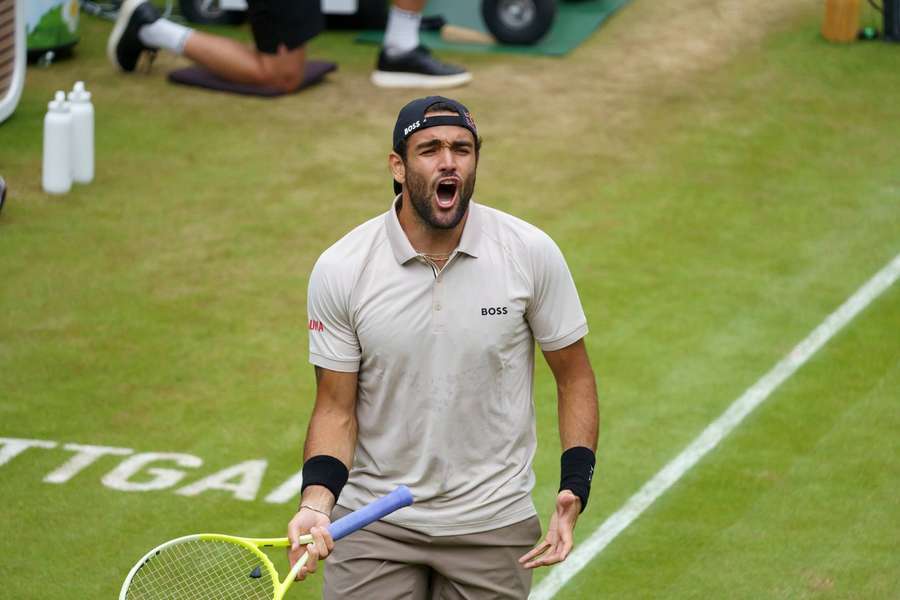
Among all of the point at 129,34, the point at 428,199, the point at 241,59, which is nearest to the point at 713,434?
the point at 428,199

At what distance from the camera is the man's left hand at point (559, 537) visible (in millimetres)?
4609

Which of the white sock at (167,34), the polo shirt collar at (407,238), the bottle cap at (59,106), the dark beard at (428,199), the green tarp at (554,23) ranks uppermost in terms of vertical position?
the dark beard at (428,199)

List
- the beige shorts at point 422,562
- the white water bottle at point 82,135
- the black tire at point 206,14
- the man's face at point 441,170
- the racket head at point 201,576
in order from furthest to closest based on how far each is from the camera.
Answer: the black tire at point 206,14
the white water bottle at point 82,135
the racket head at point 201,576
the beige shorts at point 422,562
the man's face at point 441,170

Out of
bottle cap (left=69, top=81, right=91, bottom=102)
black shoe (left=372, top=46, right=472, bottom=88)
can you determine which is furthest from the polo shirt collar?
black shoe (left=372, top=46, right=472, bottom=88)

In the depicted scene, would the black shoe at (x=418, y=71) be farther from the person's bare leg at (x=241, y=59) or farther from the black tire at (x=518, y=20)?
the black tire at (x=518, y=20)

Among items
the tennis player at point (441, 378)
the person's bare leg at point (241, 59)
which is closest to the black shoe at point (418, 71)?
the person's bare leg at point (241, 59)

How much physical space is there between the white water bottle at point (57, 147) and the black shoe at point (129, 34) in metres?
1.99

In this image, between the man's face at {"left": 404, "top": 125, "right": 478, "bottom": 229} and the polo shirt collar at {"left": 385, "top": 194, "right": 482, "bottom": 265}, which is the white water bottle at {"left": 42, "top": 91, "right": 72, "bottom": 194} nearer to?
the polo shirt collar at {"left": 385, "top": 194, "right": 482, "bottom": 265}

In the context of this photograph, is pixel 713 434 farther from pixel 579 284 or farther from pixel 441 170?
pixel 441 170

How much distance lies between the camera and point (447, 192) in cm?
471

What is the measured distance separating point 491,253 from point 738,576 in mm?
2663

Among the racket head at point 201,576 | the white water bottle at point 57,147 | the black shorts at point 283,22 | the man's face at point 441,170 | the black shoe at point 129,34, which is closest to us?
the man's face at point 441,170

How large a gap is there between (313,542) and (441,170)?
3.76 feet

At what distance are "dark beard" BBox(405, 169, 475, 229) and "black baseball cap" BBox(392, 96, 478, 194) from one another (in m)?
0.12
